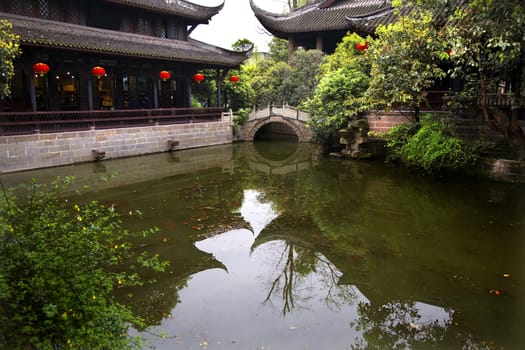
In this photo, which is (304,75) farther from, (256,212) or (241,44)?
(256,212)

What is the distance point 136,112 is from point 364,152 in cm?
898

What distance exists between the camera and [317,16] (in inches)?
951

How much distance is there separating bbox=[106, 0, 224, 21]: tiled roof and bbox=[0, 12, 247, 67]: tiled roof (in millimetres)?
1208

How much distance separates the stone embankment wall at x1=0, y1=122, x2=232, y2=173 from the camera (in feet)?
40.0

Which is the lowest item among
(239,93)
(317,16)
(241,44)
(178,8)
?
(239,93)

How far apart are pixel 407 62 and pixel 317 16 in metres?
14.4

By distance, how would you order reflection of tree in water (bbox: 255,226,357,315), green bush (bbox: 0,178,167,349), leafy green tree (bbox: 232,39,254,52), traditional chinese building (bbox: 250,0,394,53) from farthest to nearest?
traditional chinese building (bbox: 250,0,394,53)
leafy green tree (bbox: 232,39,254,52)
reflection of tree in water (bbox: 255,226,357,315)
green bush (bbox: 0,178,167,349)

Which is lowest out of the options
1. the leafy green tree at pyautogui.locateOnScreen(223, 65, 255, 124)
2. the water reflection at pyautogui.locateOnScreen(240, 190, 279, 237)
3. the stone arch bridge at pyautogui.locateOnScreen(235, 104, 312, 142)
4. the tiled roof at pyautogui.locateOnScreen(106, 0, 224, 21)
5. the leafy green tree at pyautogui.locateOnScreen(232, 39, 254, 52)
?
the water reflection at pyautogui.locateOnScreen(240, 190, 279, 237)

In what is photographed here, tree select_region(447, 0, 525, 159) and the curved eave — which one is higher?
the curved eave

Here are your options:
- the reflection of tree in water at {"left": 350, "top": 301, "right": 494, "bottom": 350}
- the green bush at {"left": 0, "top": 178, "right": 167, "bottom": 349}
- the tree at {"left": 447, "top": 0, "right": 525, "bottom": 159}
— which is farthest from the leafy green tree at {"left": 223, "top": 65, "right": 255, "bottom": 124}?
the green bush at {"left": 0, "top": 178, "right": 167, "bottom": 349}

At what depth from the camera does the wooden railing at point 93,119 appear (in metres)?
12.6

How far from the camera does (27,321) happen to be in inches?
95.2

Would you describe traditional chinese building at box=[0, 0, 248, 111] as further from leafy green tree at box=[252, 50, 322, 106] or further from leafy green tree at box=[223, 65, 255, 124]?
leafy green tree at box=[252, 50, 322, 106]

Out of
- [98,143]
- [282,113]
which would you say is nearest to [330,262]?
[98,143]
